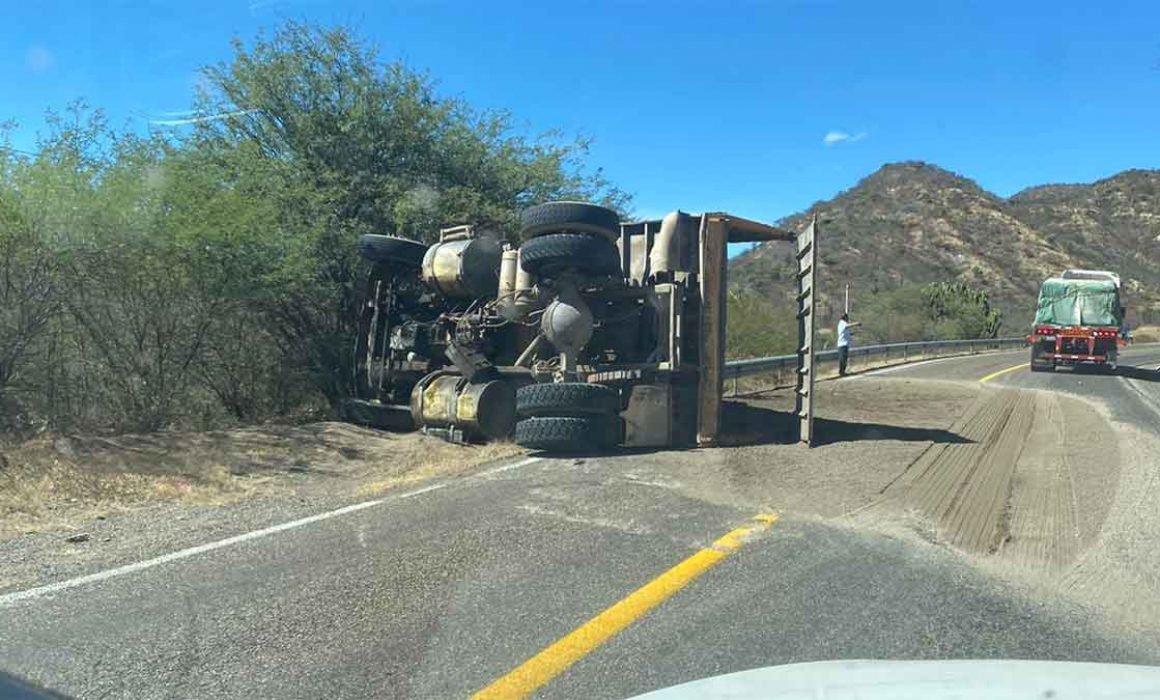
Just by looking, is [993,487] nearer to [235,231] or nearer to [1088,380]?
[235,231]

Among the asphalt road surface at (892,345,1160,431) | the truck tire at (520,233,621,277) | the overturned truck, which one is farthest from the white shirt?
the truck tire at (520,233,621,277)

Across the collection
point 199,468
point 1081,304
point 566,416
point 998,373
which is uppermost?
point 1081,304

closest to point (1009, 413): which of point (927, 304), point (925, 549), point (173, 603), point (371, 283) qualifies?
point (925, 549)

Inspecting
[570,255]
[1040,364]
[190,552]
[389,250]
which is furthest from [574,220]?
[1040,364]

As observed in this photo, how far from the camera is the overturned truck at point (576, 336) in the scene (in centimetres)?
959

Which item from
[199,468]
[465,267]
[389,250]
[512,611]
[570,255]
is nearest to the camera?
[512,611]

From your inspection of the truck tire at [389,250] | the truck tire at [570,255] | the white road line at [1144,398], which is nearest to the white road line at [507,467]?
the truck tire at [570,255]

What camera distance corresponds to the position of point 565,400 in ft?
30.0

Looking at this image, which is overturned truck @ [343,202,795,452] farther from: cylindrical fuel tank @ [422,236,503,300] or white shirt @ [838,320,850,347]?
white shirt @ [838,320,850,347]

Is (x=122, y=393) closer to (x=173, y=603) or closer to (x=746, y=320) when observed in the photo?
(x=173, y=603)

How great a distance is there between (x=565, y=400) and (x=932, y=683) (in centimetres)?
671

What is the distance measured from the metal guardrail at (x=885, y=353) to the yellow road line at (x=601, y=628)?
5984 millimetres

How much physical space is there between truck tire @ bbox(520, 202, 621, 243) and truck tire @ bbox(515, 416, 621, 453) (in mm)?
2204

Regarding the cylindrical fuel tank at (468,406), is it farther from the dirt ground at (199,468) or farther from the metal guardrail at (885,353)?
the metal guardrail at (885,353)
